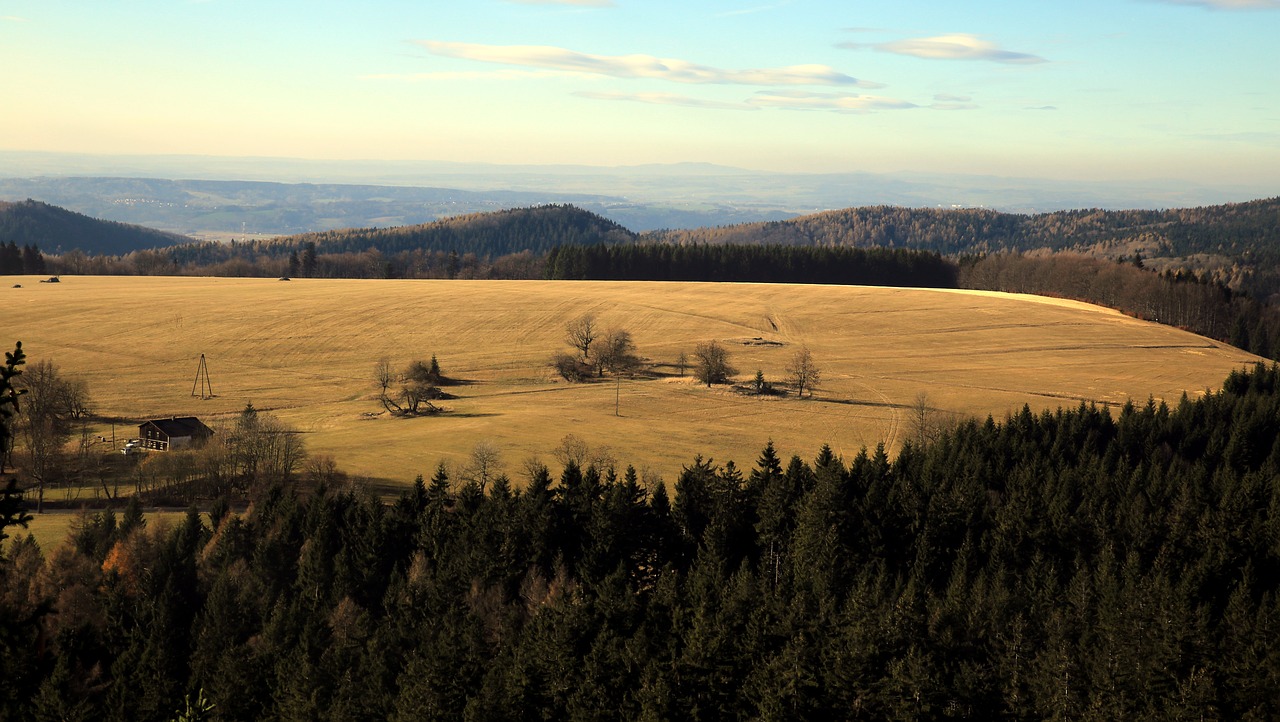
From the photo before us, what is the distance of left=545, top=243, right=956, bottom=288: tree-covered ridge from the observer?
180 meters

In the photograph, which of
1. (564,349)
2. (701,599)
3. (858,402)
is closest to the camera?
(701,599)

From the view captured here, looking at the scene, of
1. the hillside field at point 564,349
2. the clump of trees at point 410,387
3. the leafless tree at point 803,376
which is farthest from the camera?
the leafless tree at point 803,376

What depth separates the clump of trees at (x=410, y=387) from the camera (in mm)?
83062

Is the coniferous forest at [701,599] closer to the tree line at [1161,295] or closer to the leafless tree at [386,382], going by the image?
the leafless tree at [386,382]

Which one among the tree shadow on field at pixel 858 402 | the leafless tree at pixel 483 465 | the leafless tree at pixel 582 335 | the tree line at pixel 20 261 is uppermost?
the tree line at pixel 20 261

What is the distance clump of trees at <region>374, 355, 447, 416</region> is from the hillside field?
1600 mm

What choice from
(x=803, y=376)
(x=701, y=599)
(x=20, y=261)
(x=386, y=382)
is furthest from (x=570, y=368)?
(x=20, y=261)

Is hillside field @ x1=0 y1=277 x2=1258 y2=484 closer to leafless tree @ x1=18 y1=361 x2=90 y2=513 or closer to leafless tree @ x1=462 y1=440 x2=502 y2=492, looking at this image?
leafless tree @ x1=462 y1=440 x2=502 y2=492

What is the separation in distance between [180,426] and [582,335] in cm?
4453

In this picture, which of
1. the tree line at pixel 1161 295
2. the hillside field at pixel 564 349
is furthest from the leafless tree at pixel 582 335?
the tree line at pixel 1161 295

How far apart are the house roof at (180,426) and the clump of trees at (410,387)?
15.2m

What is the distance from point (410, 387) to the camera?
85.6 m

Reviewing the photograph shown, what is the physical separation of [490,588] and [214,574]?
13.3m

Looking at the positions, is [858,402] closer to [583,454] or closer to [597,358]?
[597,358]
